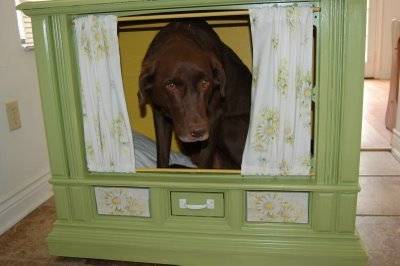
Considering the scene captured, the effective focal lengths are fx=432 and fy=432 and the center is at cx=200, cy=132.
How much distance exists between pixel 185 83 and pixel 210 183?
0.35m

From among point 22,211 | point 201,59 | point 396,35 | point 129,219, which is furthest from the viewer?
point 396,35

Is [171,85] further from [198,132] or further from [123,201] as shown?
[123,201]

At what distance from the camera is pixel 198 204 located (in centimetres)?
150

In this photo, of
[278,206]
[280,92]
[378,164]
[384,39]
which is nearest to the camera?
[280,92]

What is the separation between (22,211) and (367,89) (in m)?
3.95

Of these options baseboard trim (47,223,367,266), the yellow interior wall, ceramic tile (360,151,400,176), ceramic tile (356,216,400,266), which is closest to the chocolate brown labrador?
the yellow interior wall

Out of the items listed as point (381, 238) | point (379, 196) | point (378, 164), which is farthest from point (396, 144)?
point (381, 238)

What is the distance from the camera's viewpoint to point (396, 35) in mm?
2965

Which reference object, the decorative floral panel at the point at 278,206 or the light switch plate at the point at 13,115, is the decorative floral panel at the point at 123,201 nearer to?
the decorative floral panel at the point at 278,206

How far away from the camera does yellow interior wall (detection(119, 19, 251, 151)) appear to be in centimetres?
169

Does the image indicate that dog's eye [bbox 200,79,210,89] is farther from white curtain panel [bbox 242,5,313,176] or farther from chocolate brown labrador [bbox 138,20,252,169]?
white curtain panel [bbox 242,5,313,176]

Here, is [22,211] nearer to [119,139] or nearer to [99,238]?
[99,238]

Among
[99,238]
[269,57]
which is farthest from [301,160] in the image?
[99,238]

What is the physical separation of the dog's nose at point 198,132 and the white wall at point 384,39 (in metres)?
4.75
